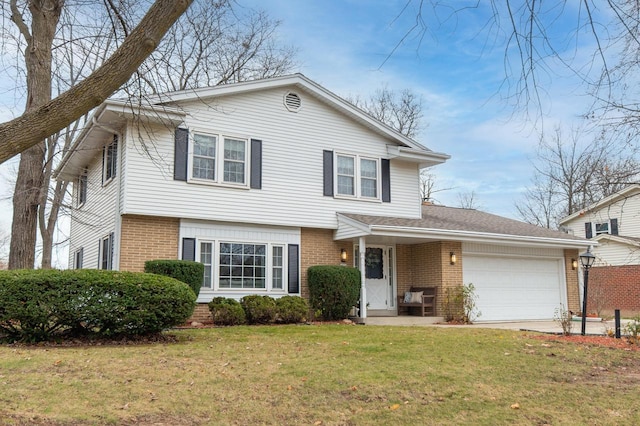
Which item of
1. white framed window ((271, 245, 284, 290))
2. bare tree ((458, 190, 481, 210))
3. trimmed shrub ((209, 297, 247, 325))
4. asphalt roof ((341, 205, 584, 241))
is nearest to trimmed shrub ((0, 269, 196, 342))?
trimmed shrub ((209, 297, 247, 325))

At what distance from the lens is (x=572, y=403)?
6.43 m

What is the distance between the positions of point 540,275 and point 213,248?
10654mm

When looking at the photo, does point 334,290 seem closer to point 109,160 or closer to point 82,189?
point 109,160

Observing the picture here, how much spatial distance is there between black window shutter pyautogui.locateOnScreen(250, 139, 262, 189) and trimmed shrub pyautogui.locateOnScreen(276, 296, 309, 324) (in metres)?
3.08

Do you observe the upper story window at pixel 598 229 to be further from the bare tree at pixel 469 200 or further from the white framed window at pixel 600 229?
the bare tree at pixel 469 200

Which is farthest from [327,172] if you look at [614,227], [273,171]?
[614,227]

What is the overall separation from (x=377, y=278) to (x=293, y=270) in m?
3.05

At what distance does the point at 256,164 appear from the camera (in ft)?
50.5

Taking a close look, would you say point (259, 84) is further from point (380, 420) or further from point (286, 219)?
point (380, 420)

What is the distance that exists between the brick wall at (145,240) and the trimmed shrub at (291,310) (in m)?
2.85

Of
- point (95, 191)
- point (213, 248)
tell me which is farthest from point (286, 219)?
point (95, 191)

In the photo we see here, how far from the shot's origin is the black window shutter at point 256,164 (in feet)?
50.2

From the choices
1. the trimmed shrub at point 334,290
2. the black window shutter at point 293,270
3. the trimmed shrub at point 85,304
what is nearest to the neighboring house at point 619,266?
the trimmed shrub at point 334,290

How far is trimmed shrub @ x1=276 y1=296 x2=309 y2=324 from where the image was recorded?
14250 mm
